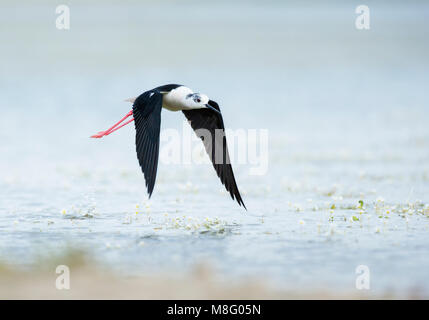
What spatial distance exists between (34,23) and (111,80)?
7.35m

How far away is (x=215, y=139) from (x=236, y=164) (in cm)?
406

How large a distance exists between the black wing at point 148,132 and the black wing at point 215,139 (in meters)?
0.90

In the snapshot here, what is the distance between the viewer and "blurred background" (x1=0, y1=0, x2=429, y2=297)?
691cm

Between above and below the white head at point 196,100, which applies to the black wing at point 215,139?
below

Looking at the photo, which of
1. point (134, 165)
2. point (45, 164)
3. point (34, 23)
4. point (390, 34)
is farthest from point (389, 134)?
point (34, 23)

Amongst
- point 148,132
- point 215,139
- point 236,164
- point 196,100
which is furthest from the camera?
point 236,164

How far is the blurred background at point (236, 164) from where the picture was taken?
6.91m

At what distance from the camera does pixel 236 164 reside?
1289cm

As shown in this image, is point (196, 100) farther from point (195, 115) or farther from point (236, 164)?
point (236, 164)
